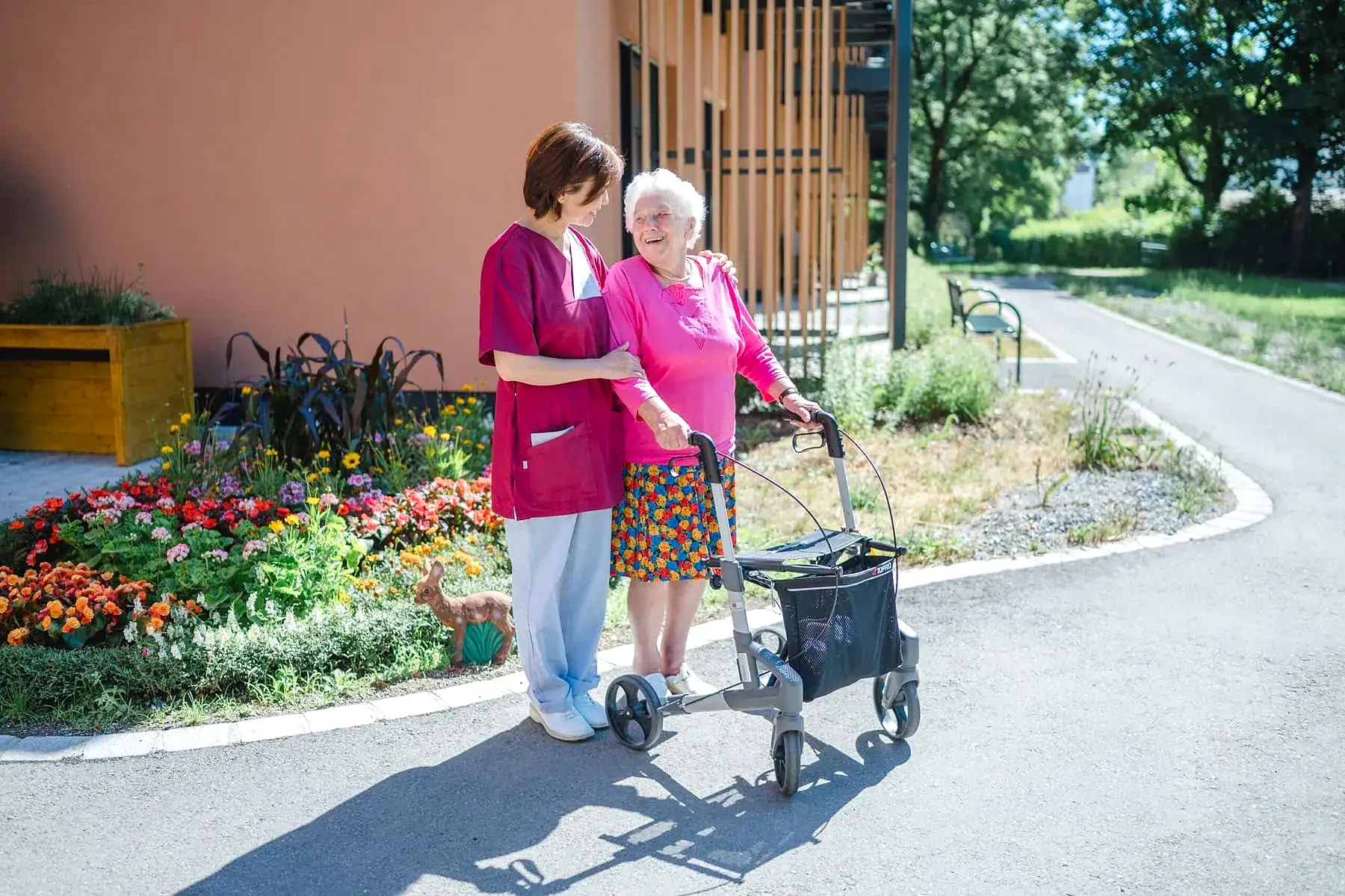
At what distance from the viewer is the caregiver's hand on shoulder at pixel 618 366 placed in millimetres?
3543

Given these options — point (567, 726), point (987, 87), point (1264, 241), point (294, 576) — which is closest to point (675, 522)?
point (567, 726)

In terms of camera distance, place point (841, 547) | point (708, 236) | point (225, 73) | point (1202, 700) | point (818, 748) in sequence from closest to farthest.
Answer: point (841, 547) < point (818, 748) < point (1202, 700) < point (225, 73) < point (708, 236)

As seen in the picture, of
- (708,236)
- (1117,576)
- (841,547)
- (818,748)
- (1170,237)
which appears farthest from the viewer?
(1170,237)

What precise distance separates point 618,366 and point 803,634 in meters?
0.95

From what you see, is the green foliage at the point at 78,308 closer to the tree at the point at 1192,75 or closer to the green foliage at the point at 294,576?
the green foliage at the point at 294,576

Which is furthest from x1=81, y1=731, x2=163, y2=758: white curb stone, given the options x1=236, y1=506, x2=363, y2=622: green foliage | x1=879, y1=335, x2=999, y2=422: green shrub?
x1=879, y1=335, x2=999, y2=422: green shrub

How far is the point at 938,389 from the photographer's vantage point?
8672 millimetres

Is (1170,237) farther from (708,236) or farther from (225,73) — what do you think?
(225,73)

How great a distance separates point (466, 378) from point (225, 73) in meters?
2.72

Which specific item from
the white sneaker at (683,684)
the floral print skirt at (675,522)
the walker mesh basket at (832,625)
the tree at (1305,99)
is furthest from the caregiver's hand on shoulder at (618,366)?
the tree at (1305,99)

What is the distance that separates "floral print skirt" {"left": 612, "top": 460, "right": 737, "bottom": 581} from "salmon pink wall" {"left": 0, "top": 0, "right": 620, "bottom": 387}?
4.82m

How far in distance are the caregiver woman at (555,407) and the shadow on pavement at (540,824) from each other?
11.0 inches

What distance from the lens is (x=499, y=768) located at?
3732 millimetres

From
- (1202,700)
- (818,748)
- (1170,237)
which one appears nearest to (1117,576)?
(1202,700)
